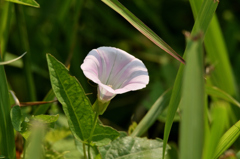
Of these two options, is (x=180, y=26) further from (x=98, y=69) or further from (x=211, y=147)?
(x=211, y=147)

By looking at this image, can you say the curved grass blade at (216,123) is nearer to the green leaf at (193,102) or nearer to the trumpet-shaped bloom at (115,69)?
the green leaf at (193,102)

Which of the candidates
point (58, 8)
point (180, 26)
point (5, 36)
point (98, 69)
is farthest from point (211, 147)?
point (180, 26)

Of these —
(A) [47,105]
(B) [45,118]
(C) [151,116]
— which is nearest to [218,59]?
(C) [151,116]

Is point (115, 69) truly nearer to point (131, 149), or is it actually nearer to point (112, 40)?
point (131, 149)

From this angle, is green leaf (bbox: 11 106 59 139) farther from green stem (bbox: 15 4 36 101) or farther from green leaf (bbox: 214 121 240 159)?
green stem (bbox: 15 4 36 101)

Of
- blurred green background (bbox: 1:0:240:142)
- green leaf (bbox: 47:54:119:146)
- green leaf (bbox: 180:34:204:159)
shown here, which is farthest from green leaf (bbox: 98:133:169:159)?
blurred green background (bbox: 1:0:240:142)
